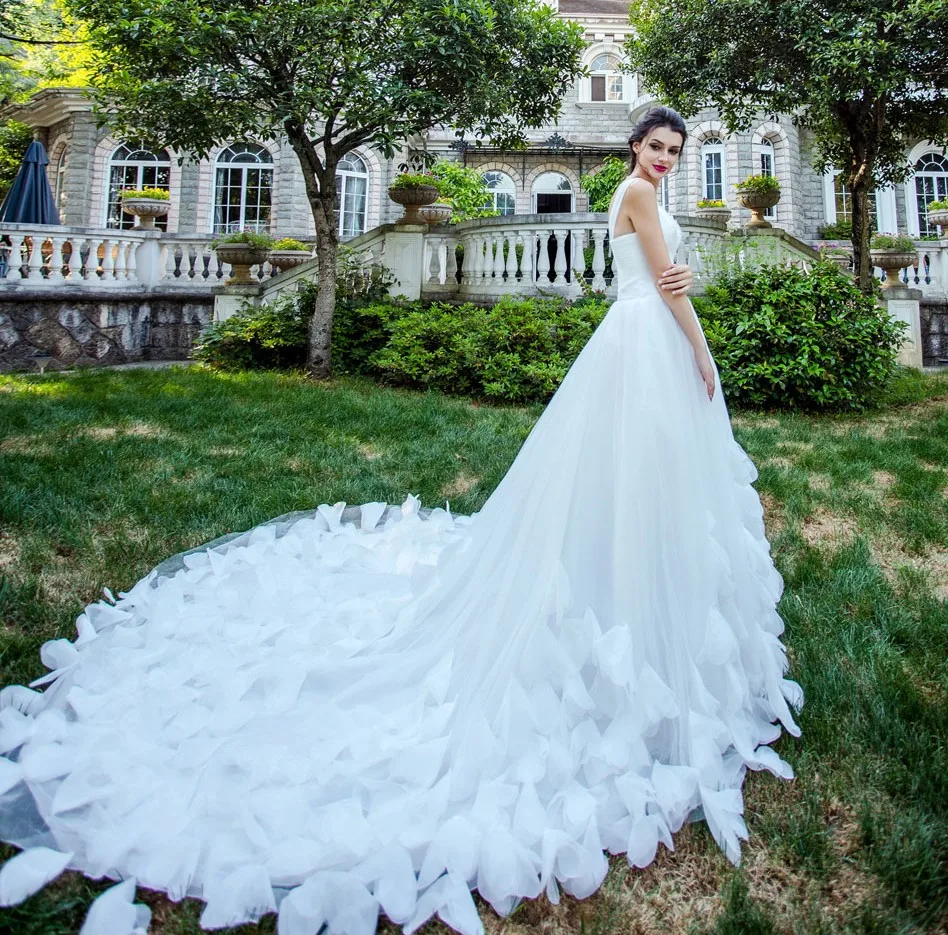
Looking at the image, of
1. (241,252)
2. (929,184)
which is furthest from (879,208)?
(241,252)

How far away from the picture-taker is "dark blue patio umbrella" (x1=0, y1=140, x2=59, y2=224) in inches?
489

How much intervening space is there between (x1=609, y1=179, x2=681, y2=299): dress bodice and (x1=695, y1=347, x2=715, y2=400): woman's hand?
0.88ft

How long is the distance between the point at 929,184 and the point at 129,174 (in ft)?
82.9

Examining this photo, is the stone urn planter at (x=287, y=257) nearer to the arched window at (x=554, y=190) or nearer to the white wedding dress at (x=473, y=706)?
the white wedding dress at (x=473, y=706)

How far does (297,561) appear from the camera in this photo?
324 cm

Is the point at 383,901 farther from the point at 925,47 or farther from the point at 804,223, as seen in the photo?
the point at 804,223

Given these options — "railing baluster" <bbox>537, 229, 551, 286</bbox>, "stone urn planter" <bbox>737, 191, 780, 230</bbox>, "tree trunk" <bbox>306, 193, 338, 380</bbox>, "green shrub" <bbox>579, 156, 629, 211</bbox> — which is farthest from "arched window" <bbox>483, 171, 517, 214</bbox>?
"tree trunk" <bbox>306, 193, 338, 380</bbox>

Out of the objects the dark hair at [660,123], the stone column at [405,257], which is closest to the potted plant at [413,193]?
the stone column at [405,257]

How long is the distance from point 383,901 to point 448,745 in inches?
17.8

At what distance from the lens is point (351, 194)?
21625 mm

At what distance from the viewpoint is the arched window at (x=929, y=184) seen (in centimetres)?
2195

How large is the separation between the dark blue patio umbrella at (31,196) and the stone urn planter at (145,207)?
142cm

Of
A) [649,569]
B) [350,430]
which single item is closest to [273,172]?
[350,430]

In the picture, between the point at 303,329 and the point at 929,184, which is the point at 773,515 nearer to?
the point at 303,329
